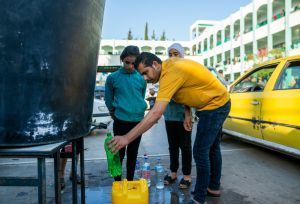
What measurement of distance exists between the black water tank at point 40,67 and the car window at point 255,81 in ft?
12.5

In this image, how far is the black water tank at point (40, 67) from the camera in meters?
1.48

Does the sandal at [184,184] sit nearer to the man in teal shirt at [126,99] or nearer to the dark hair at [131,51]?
the man in teal shirt at [126,99]

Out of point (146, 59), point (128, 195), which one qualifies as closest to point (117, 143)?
point (128, 195)

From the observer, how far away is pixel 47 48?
61.1 inches

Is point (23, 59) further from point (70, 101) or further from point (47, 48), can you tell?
point (70, 101)

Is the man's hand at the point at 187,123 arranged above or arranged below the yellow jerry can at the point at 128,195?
above

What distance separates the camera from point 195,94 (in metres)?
2.63

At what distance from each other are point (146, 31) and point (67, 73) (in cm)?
6348

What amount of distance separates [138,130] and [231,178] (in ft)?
7.19

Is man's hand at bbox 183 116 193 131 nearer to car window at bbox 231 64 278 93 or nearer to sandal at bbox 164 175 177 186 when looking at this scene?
sandal at bbox 164 175 177 186

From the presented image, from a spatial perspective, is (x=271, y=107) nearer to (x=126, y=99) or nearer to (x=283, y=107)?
(x=283, y=107)

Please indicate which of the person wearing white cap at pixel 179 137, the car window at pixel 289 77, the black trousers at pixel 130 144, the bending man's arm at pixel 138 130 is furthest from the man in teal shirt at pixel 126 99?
the car window at pixel 289 77

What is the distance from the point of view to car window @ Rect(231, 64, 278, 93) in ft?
15.9

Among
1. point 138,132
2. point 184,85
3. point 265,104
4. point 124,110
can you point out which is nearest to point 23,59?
point 138,132
